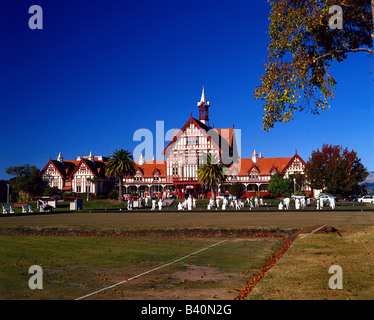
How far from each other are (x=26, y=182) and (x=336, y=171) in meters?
62.5

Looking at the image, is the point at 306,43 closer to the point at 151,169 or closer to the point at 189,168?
the point at 189,168

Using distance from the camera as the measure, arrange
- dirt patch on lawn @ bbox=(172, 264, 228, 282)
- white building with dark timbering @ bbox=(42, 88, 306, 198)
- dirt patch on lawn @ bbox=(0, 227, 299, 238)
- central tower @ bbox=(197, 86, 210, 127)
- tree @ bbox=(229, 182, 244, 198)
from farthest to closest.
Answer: central tower @ bbox=(197, 86, 210, 127) < white building with dark timbering @ bbox=(42, 88, 306, 198) < tree @ bbox=(229, 182, 244, 198) < dirt patch on lawn @ bbox=(0, 227, 299, 238) < dirt patch on lawn @ bbox=(172, 264, 228, 282)

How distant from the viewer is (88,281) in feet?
27.7

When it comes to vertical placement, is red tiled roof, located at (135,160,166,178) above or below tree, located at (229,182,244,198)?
above

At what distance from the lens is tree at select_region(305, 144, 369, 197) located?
64.5m

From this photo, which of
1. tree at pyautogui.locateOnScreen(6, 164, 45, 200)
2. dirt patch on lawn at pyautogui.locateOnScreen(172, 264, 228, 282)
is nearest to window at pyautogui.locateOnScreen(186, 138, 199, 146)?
tree at pyautogui.locateOnScreen(6, 164, 45, 200)

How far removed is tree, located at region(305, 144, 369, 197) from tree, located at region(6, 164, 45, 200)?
57.5 m

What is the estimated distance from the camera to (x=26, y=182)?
83.9 m

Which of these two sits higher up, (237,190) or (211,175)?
(211,175)

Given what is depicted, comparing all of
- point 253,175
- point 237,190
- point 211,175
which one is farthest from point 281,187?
point 253,175

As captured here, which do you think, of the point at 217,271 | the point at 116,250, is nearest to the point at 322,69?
the point at 217,271

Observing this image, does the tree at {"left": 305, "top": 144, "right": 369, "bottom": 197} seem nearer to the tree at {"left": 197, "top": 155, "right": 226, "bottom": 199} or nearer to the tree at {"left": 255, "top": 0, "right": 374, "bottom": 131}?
the tree at {"left": 197, "top": 155, "right": 226, "bottom": 199}
